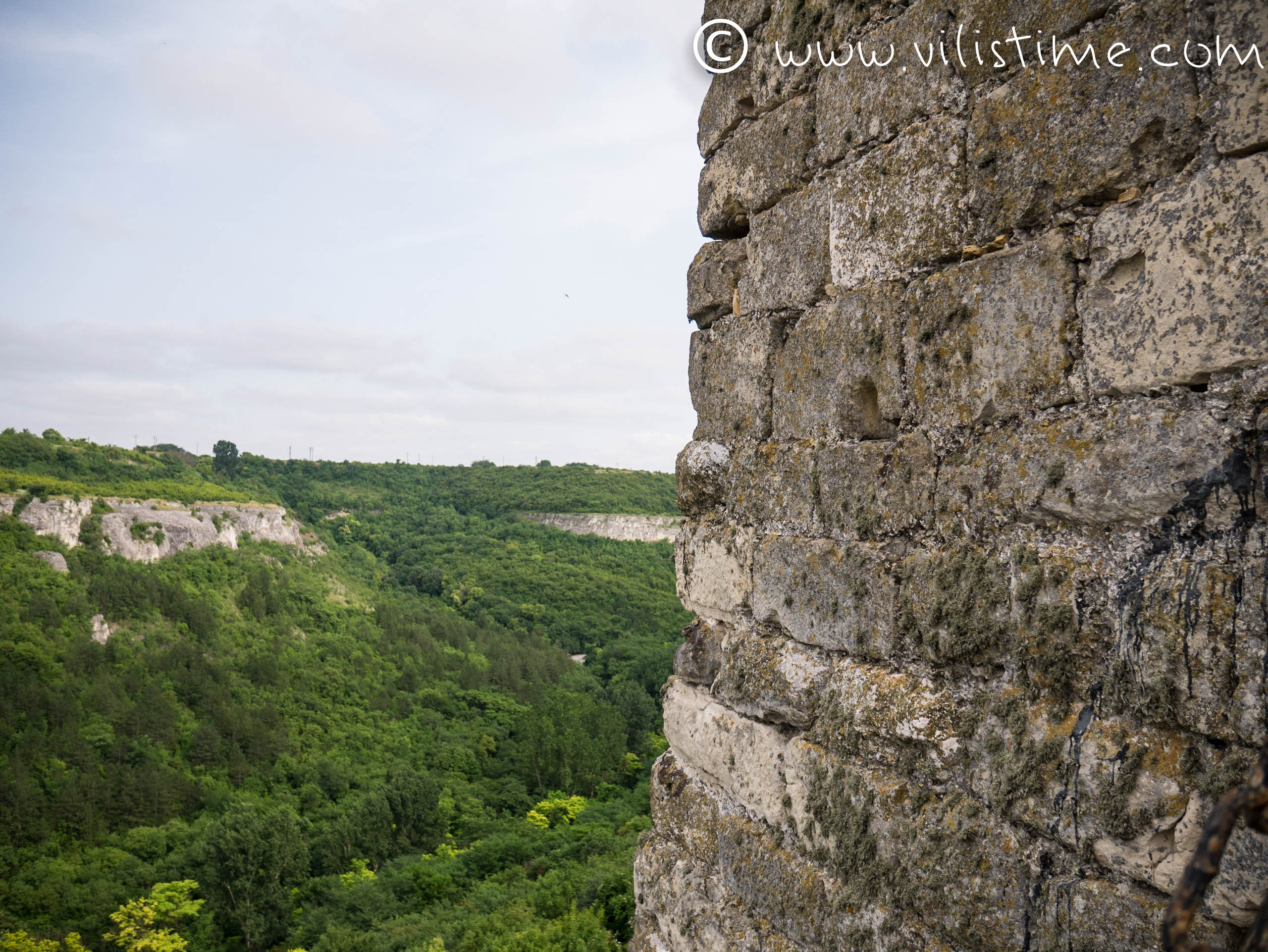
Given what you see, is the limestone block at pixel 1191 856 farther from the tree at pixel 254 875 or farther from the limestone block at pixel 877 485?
the tree at pixel 254 875

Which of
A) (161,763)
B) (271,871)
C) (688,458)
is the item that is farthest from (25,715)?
(688,458)

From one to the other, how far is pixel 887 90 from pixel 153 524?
2024 inches

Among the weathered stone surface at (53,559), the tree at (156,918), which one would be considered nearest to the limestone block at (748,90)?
the tree at (156,918)

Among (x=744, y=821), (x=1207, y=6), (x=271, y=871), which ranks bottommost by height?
(x=271, y=871)

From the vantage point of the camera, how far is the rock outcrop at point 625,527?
69.0 meters

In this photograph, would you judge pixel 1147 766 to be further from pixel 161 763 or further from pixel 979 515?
pixel 161 763

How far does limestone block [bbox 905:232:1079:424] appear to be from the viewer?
144cm

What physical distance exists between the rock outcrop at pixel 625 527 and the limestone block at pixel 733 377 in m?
64.3

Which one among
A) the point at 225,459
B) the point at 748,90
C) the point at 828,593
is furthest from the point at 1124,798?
the point at 225,459

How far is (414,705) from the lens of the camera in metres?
43.8

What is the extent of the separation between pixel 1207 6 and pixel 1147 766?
1.14 m

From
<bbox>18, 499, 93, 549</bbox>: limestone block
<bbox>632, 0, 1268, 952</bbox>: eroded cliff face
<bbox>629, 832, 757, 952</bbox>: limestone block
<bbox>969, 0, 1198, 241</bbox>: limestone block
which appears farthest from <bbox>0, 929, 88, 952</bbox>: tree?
<bbox>969, 0, 1198, 241</bbox>: limestone block

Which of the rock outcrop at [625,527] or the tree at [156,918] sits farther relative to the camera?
the rock outcrop at [625,527]

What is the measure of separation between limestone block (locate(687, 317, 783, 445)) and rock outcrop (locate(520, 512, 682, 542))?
2530 inches
